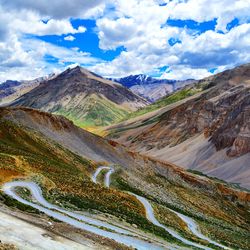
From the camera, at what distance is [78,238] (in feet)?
105

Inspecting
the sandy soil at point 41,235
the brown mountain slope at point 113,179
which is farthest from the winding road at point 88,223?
the sandy soil at point 41,235

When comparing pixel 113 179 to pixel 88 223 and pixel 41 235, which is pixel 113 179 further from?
pixel 41 235

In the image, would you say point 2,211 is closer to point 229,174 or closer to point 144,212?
point 144,212

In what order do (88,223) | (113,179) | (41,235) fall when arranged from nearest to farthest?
(41,235), (88,223), (113,179)

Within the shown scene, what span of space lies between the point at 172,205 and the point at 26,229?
50324 mm

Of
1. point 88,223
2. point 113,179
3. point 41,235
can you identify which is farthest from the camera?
point 113,179

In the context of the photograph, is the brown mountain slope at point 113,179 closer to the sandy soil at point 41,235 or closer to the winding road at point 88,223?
the winding road at point 88,223

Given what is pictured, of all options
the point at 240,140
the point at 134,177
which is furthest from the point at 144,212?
the point at 240,140

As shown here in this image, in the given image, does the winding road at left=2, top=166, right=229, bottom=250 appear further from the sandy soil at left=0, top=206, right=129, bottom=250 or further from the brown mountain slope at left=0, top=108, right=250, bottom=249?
the sandy soil at left=0, top=206, right=129, bottom=250

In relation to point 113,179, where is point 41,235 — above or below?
below

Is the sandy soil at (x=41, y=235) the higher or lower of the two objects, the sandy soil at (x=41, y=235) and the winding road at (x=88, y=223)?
the lower

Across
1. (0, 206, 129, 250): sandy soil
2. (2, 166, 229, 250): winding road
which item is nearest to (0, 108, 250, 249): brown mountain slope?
(2, 166, 229, 250): winding road

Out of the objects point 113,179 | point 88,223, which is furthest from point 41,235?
point 113,179

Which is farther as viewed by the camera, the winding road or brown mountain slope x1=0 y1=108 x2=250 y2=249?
brown mountain slope x1=0 y1=108 x2=250 y2=249
